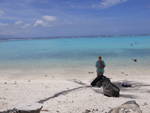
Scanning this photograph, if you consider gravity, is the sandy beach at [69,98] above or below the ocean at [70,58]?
below

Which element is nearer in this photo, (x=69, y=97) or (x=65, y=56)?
(x=69, y=97)

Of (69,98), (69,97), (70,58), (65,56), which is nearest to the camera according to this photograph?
(69,98)

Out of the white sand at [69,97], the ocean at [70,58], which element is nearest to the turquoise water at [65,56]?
the ocean at [70,58]

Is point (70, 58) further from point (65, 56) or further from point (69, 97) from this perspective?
point (69, 97)

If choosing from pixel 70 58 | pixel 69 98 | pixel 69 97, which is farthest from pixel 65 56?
pixel 69 98

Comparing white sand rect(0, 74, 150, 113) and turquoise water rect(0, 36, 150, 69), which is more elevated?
turquoise water rect(0, 36, 150, 69)

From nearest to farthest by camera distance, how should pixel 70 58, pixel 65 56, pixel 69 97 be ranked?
pixel 69 97 → pixel 70 58 → pixel 65 56

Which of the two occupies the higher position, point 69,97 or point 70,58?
point 70,58

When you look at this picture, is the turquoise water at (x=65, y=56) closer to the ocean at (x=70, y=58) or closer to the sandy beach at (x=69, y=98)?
the ocean at (x=70, y=58)

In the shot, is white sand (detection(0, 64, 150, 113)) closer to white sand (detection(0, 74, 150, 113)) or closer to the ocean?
white sand (detection(0, 74, 150, 113))

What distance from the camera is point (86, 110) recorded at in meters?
6.77

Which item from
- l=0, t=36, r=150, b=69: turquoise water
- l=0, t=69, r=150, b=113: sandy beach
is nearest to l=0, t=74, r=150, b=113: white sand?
l=0, t=69, r=150, b=113: sandy beach

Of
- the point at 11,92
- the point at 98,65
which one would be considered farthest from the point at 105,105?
the point at 11,92

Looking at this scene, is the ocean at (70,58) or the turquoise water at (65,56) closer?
the ocean at (70,58)
